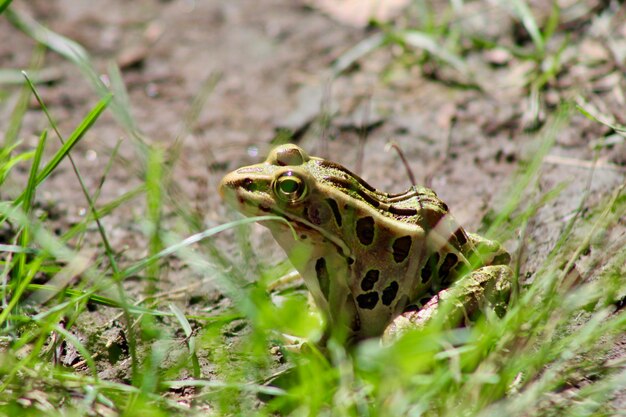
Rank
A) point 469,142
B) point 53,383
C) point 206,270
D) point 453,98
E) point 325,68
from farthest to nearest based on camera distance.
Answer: point 325,68
point 453,98
point 469,142
point 206,270
point 53,383

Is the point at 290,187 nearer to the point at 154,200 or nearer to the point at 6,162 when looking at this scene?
the point at 154,200

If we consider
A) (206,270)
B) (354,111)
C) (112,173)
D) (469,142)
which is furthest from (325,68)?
(206,270)

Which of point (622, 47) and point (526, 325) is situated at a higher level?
point (622, 47)

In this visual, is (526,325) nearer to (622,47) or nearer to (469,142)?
(469,142)

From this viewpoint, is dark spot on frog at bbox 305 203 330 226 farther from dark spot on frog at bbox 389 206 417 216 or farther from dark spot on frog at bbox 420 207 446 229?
dark spot on frog at bbox 420 207 446 229

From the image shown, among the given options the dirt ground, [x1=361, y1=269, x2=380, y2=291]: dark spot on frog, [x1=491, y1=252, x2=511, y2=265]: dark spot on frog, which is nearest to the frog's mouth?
[x1=361, y1=269, x2=380, y2=291]: dark spot on frog

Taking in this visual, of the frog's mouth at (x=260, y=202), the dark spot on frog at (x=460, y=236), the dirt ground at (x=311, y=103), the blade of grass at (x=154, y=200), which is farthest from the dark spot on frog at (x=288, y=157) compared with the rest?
the dirt ground at (x=311, y=103)

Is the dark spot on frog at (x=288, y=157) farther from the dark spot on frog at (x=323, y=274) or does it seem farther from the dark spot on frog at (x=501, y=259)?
the dark spot on frog at (x=501, y=259)

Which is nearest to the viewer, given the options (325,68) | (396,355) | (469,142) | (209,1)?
(396,355)
